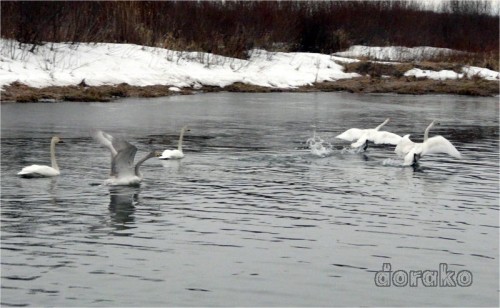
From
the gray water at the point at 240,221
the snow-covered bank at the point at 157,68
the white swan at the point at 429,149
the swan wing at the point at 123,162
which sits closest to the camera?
the gray water at the point at 240,221

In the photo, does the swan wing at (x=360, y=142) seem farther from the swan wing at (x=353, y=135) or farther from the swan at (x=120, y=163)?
the swan at (x=120, y=163)

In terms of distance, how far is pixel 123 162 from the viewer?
13250mm

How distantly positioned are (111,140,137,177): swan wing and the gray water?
304 millimetres

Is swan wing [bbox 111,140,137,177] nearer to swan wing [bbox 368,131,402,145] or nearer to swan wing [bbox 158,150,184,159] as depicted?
swan wing [bbox 158,150,184,159]

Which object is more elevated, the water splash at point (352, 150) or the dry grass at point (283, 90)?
the dry grass at point (283, 90)

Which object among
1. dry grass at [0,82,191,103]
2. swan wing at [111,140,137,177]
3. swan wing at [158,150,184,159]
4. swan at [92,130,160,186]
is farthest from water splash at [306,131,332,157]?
dry grass at [0,82,191,103]

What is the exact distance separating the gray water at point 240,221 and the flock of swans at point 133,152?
18cm

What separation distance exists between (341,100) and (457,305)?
2270 cm

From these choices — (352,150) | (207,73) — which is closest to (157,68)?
(207,73)

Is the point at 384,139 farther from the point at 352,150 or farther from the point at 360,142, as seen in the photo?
the point at 352,150

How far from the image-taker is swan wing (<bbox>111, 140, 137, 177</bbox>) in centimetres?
1317

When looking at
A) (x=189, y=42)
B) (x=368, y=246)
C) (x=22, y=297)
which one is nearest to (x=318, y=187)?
(x=368, y=246)

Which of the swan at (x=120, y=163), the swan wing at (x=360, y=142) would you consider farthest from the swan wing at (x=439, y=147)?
the swan at (x=120, y=163)

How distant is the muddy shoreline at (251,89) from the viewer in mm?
25172
